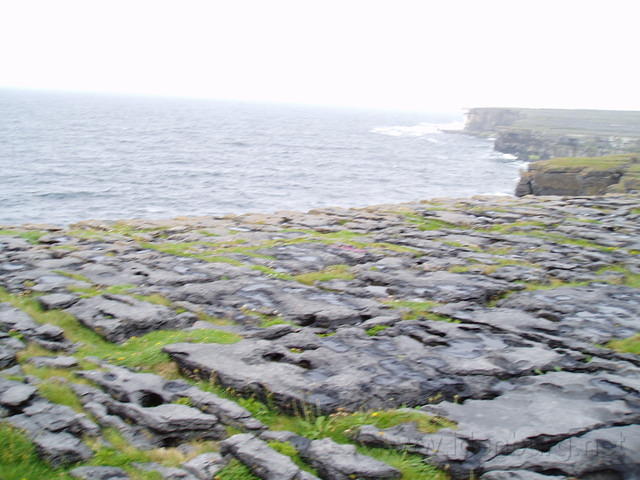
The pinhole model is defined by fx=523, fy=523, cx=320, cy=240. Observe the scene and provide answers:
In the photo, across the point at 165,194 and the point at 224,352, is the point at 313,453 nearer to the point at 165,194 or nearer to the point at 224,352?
the point at 224,352

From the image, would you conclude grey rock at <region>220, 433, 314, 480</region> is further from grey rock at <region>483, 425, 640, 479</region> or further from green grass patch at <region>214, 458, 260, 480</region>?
grey rock at <region>483, 425, 640, 479</region>

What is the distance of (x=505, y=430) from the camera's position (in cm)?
801

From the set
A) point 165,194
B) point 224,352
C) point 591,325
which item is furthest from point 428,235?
point 165,194

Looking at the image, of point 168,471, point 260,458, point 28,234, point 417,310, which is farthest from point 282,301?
point 28,234

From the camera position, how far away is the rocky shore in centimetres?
739

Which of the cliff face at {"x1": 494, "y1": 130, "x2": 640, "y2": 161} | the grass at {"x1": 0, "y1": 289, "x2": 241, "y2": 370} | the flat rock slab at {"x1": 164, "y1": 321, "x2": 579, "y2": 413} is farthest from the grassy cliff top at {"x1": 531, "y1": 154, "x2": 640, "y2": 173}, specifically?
the cliff face at {"x1": 494, "y1": 130, "x2": 640, "y2": 161}

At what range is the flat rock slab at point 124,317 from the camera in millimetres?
11711

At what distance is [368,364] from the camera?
33.2 feet

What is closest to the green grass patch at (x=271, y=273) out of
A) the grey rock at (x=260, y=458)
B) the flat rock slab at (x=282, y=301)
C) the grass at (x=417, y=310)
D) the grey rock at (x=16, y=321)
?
the flat rock slab at (x=282, y=301)

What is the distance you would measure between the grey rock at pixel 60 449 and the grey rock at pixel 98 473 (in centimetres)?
25

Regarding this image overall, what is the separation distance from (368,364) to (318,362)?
97 centimetres

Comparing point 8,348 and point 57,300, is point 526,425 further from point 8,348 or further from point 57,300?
point 57,300

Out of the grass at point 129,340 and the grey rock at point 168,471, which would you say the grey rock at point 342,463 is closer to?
the grey rock at point 168,471

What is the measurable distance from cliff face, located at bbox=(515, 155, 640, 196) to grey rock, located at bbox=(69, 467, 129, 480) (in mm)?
52251
